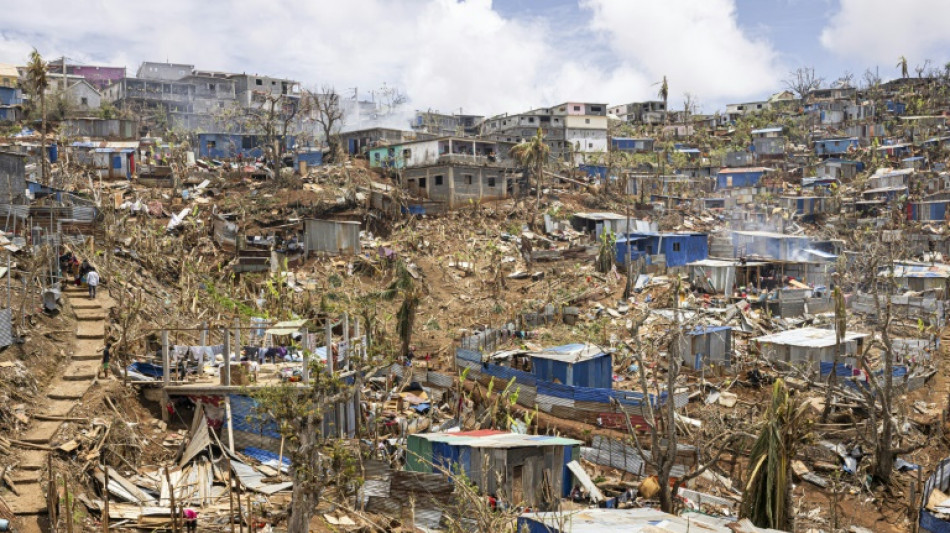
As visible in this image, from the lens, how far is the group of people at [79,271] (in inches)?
743

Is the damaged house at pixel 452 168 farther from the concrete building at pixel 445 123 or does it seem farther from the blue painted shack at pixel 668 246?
the concrete building at pixel 445 123

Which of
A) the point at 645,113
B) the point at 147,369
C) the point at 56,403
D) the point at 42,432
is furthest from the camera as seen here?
the point at 645,113

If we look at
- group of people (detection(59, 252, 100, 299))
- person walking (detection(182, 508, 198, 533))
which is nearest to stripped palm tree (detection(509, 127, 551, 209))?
group of people (detection(59, 252, 100, 299))

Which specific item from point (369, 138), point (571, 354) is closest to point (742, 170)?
point (369, 138)

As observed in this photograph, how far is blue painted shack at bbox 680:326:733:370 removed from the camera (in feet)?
74.2

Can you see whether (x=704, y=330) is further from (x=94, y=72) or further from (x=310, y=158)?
(x=94, y=72)

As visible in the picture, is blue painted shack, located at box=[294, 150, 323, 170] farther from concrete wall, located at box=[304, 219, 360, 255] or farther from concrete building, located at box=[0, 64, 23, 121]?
concrete building, located at box=[0, 64, 23, 121]

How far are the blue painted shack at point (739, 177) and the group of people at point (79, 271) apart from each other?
46122 millimetres

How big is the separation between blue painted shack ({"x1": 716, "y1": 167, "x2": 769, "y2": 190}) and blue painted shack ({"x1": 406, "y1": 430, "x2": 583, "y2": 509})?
4549 cm

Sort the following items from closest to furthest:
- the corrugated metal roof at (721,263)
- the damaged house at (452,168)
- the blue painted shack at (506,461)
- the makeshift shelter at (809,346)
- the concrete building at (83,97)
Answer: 1. the blue painted shack at (506,461)
2. the makeshift shelter at (809,346)
3. the corrugated metal roof at (721,263)
4. the damaged house at (452,168)
5. the concrete building at (83,97)

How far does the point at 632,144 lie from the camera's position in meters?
63.4

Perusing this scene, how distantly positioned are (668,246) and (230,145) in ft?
91.1

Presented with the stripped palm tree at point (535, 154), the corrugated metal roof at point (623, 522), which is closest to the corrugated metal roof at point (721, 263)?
the stripped palm tree at point (535, 154)

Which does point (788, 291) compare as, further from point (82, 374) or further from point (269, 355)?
point (82, 374)
